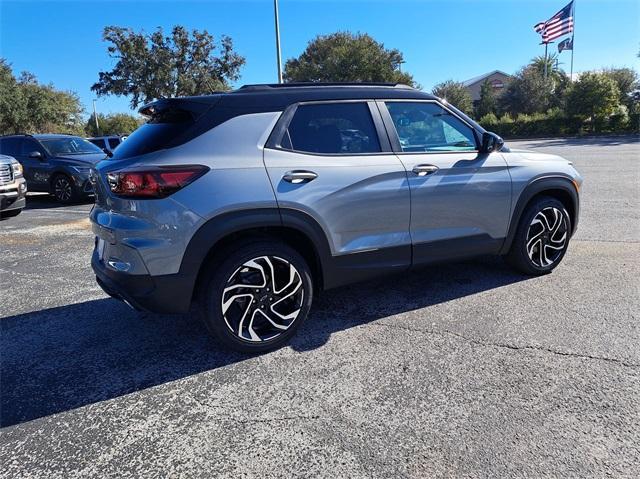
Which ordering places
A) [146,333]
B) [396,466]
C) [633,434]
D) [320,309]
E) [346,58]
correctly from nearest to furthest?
1. [396,466]
2. [633,434]
3. [146,333]
4. [320,309]
5. [346,58]

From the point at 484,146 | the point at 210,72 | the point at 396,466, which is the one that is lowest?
the point at 396,466

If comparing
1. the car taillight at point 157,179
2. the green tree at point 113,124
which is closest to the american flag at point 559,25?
the car taillight at point 157,179

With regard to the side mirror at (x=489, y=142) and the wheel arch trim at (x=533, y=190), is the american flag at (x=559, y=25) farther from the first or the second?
the side mirror at (x=489, y=142)

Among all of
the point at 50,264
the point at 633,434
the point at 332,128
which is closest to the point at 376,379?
the point at 633,434

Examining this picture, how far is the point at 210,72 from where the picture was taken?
38875 millimetres

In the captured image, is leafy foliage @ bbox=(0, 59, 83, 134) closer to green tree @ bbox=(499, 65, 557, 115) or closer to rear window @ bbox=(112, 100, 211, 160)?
rear window @ bbox=(112, 100, 211, 160)

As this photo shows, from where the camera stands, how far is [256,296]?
3117 millimetres

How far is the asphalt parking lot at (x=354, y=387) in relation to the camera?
218 centimetres

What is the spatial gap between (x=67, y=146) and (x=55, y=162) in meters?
0.97

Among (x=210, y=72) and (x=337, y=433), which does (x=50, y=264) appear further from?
(x=210, y=72)

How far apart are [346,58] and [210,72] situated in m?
14.4

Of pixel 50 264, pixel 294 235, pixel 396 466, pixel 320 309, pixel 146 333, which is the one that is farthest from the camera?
pixel 50 264

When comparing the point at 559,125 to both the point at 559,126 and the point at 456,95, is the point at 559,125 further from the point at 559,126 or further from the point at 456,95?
the point at 456,95

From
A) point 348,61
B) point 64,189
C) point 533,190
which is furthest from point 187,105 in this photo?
point 348,61
